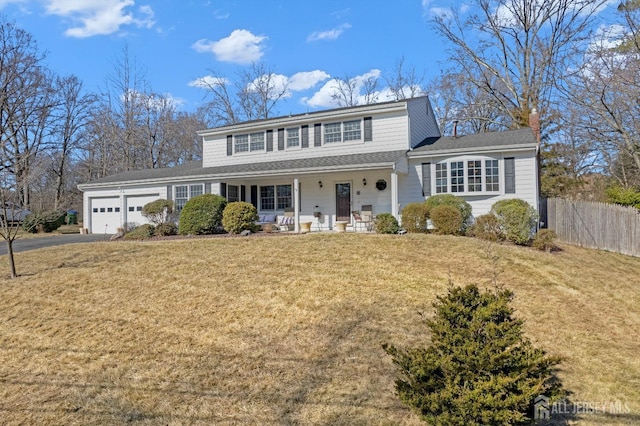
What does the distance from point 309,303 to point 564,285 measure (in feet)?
18.7

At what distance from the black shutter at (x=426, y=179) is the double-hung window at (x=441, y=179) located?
30cm

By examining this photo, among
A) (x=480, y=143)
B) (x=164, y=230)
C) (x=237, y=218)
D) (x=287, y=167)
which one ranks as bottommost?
(x=164, y=230)

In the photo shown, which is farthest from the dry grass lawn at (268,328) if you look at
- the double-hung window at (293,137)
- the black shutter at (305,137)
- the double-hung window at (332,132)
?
the double-hung window at (293,137)

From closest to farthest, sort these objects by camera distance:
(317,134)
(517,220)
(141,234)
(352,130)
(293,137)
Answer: (517,220) → (141,234) → (352,130) → (317,134) → (293,137)

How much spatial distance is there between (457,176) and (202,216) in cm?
1001

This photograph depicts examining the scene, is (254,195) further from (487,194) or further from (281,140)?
(487,194)

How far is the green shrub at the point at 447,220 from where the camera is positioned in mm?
12469

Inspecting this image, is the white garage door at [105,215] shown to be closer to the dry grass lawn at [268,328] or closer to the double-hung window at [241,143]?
the double-hung window at [241,143]

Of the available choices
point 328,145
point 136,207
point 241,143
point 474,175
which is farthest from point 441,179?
point 136,207

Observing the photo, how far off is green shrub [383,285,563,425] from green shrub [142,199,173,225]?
1611cm

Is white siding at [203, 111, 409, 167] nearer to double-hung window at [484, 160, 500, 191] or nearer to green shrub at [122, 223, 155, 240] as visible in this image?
double-hung window at [484, 160, 500, 191]

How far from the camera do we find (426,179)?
14.8 meters

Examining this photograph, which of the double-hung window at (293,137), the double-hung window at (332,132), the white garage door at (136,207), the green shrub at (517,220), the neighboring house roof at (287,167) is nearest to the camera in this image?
the green shrub at (517,220)

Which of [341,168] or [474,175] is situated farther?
[341,168]
